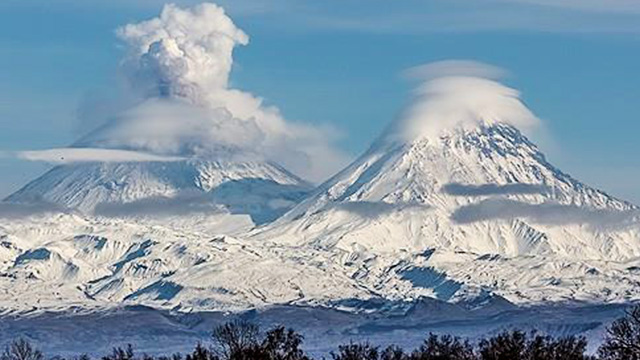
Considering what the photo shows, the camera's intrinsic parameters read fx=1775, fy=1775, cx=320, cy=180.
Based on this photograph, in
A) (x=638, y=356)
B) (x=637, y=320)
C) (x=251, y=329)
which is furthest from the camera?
(x=251, y=329)

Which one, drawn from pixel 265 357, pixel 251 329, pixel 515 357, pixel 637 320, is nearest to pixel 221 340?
pixel 251 329

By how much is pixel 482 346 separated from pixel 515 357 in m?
19.9

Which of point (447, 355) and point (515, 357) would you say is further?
point (447, 355)

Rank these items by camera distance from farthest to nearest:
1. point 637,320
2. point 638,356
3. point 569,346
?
point 569,346, point 637,320, point 638,356

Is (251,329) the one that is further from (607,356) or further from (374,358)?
(607,356)

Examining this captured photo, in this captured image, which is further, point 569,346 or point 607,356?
point 569,346

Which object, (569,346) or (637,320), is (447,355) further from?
(637,320)

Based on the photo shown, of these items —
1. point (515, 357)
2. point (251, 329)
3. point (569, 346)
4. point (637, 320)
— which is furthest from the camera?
point (251, 329)

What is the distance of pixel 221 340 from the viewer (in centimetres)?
19525

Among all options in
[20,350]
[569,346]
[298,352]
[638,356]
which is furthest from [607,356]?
[20,350]

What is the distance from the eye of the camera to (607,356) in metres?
146

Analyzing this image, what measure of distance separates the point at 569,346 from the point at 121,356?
50.0 m

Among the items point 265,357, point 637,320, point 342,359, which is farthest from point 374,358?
point 637,320

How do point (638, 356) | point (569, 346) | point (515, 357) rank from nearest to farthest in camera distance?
point (638, 356) → point (515, 357) → point (569, 346)
